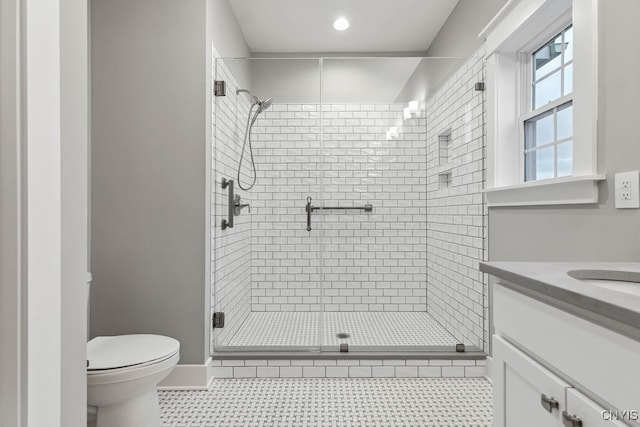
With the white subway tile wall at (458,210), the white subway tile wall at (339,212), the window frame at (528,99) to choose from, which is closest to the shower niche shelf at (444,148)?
the white subway tile wall at (458,210)

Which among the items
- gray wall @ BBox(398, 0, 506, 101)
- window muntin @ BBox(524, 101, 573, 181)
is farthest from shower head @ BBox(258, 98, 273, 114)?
window muntin @ BBox(524, 101, 573, 181)

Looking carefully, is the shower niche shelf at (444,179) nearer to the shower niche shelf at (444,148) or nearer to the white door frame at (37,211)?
the shower niche shelf at (444,148)

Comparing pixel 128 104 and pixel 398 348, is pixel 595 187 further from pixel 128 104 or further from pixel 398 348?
pixel 128 104

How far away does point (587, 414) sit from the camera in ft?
2.20

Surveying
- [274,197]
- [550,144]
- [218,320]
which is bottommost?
[218,320]

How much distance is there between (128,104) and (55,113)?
1.36m

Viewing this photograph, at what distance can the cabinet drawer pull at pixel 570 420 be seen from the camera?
0.69 metres

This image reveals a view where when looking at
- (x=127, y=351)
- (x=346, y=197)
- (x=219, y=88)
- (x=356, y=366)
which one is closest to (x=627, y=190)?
(x=356, y=366)

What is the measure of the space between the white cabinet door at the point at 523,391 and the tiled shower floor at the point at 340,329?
151 centimetres

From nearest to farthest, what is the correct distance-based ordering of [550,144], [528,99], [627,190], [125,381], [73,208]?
[73,208]
[627,190]
[125,381]
[550,144]
[528,99]

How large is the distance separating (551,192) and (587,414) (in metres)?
1.17

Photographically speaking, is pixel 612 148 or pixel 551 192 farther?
pixel 551 192

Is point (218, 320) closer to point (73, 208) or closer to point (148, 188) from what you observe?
point (148, 188)

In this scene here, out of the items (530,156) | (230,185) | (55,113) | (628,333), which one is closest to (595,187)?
(530,156)
